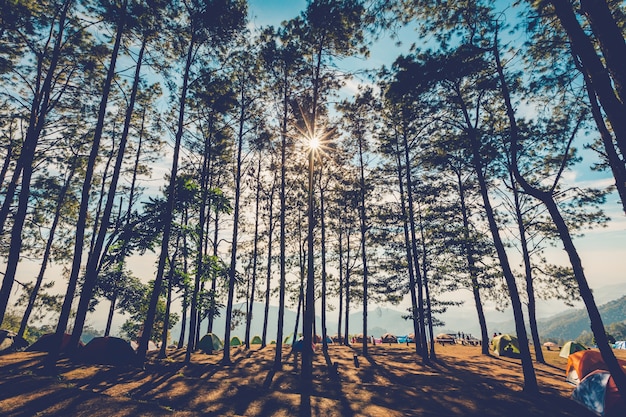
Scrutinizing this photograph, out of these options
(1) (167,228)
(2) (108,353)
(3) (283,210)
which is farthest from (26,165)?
(3) (283,210)

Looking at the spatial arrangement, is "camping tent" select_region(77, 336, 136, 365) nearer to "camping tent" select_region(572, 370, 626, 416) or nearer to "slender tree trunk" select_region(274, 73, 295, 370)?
"slender tree trunk" select_region(274, 73, 295, 370)

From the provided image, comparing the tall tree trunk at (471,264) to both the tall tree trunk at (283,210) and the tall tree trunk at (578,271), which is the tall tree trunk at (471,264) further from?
the tall tree trunk at (283,210)

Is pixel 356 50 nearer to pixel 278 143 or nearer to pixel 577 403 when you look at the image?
pixel 278 143

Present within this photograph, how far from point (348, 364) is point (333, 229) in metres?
11.5

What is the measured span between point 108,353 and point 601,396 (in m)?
18.9

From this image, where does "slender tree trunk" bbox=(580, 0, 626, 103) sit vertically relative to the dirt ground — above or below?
above

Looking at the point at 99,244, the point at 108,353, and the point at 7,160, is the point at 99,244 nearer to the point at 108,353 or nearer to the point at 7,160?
the point at 108,353

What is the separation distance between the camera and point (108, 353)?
42.9 feet

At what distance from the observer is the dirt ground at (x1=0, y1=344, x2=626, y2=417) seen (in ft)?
22.2

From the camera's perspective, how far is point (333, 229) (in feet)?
84.6

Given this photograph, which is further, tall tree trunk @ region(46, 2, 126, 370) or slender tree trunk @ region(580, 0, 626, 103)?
tall tree trunk @ region(46, 2, 126, 370)

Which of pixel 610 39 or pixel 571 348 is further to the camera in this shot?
pixel 571 348

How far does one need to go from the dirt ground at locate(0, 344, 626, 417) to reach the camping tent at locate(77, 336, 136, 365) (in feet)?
3.70

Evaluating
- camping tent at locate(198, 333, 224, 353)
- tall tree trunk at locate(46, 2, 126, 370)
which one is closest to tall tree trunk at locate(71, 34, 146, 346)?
tall tree trunk at locate(46, 2, 126, 370)
